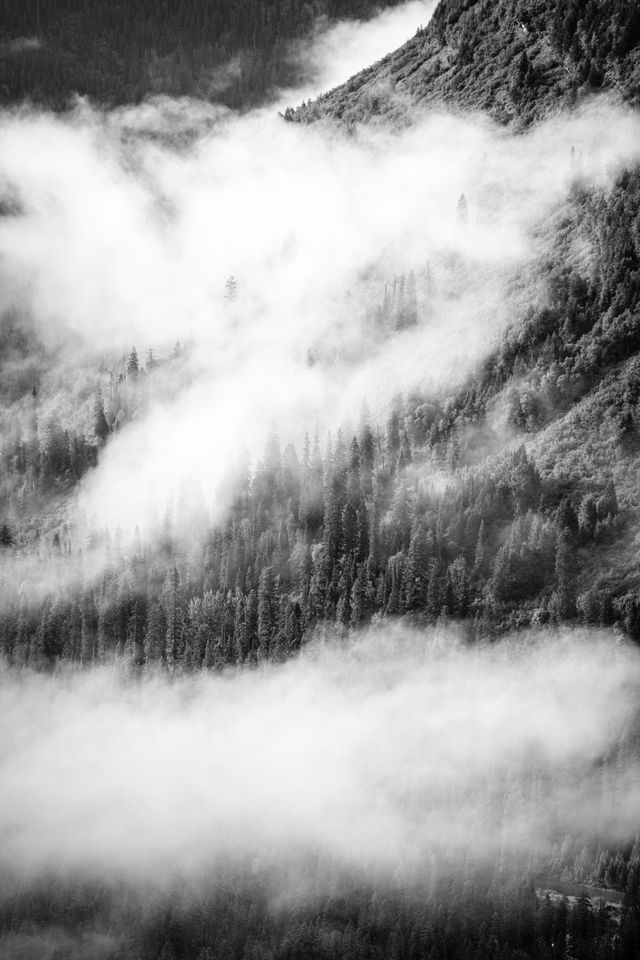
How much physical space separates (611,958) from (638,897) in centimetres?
1217

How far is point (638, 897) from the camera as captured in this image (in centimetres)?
19975

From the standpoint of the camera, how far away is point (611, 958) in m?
199
